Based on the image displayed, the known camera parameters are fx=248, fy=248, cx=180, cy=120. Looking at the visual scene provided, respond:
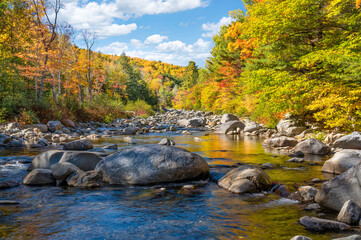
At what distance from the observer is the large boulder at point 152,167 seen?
18.6 feet

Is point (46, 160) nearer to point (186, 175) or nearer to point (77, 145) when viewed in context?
point (77, 145)

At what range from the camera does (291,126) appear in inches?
545

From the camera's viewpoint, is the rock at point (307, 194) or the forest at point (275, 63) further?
the forest at point (275, 63)

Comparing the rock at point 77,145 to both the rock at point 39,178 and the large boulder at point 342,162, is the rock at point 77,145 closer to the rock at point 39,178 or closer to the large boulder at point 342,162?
the rock at point 39,178

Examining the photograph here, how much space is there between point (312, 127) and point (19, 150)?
13735 millimetres

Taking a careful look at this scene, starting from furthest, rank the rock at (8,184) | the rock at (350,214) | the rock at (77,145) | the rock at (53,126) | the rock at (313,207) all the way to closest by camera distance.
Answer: the rock at (53,126) < the rock at (77,145) < the rock at (8,184) < the rock at (313,207) < the rock at (350,214)

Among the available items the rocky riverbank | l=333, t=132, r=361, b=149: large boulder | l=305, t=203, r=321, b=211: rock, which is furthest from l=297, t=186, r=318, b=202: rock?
l=333, t=132, r=361, b=149: large boulder

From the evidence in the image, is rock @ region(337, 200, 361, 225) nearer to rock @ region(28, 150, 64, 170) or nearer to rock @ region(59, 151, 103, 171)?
rock @ region(59, 151, 103, 171)

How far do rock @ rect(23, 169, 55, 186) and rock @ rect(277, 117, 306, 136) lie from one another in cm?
1161

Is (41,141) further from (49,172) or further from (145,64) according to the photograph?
(145,64)

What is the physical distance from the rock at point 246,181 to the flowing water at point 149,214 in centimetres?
19

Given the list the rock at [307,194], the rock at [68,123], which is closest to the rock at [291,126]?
the rock at [307,194]

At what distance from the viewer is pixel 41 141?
35.6ft

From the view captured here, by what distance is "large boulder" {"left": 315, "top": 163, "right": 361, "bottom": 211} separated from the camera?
3.88 m
